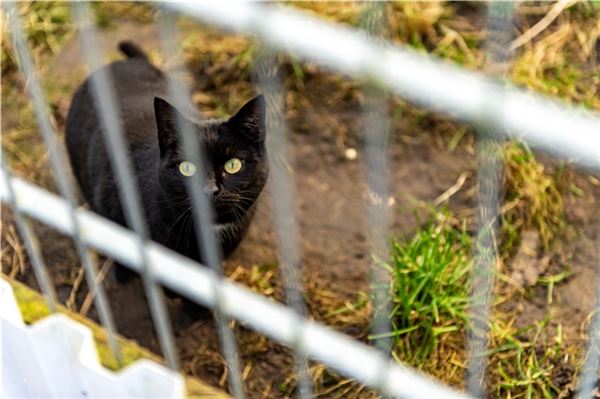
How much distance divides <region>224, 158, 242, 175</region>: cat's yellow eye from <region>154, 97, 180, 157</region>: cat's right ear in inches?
4.0

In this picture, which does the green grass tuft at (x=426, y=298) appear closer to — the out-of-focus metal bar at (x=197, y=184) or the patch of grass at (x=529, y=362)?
the patch of grass at (x=529, y=362)

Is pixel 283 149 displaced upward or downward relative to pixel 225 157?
upward

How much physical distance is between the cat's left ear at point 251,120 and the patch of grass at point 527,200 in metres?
0.67

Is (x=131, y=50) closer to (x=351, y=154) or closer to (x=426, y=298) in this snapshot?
(x=351, y=154)

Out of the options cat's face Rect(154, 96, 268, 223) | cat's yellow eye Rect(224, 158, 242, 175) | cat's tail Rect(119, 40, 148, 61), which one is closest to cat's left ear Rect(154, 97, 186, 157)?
cat's face Rect(154, 96, 268, 223)

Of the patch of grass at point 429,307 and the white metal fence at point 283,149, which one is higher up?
the white metal fence at point 283,149

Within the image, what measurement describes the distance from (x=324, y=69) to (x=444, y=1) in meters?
Answer: 0.38

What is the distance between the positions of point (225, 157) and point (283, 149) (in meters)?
0.59

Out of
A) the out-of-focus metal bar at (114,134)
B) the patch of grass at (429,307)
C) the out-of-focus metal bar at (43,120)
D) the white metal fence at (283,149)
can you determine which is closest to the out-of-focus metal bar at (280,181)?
the white metal fence at (283,149)

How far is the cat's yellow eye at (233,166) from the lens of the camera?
1.86m

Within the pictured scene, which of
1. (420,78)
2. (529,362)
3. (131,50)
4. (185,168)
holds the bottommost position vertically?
(529,362)

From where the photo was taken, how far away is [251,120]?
1816 mm

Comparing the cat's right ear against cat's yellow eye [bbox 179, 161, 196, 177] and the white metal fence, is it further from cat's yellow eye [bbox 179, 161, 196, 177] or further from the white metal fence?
the white metal fence

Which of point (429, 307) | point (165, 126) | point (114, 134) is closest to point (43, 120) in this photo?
point (114, 134)
